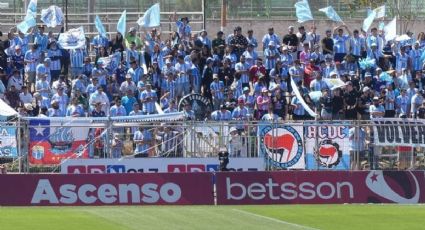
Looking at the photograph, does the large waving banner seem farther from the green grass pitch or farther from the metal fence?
the green grass pitch

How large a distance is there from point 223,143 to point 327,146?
10.00 feet

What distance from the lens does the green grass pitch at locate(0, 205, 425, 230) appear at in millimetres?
22344

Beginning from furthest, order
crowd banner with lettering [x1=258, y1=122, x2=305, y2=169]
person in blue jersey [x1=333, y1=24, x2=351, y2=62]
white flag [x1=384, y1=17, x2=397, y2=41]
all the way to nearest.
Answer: white flag [x1=384, y1=17, x2=397, y2=41] → person in blue jersey [x1=333, y1=24, x2=351, y2=62] → crowd banner with lettering [x1=258, y1=122, x2=305, y2=169]

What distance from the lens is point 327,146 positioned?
110ft

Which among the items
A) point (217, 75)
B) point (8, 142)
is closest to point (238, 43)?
point (217, 75)

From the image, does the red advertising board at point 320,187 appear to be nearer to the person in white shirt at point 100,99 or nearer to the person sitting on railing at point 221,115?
the person sitting on railing at point 221,115

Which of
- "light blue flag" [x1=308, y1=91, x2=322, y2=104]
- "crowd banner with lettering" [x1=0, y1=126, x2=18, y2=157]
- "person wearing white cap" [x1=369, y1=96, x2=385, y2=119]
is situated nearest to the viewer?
"crowd banner with lettering" [x1=0, y1=126, x2=18, y2=157]

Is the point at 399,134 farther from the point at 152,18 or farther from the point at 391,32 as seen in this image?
the point at 152,18

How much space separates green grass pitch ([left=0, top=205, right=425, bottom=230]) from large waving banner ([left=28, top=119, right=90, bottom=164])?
15.4 ft

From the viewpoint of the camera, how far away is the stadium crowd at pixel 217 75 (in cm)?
3672

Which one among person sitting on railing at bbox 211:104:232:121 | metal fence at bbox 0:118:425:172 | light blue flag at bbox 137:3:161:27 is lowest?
metal fence at bbox 0:118:425:172

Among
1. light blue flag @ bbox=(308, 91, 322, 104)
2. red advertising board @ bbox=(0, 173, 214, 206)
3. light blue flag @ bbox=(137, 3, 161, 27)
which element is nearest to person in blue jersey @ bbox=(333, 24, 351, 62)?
light blue flag @ bbox=(308, 91, 322, 104)

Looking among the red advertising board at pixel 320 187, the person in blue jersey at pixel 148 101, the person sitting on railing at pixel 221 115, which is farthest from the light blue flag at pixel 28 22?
the red advertising board at pixel 320 187

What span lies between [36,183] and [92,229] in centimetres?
743
